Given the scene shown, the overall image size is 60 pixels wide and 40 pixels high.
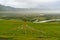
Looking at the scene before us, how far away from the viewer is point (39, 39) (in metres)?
17.5

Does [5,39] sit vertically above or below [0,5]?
below

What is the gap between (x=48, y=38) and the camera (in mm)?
17891

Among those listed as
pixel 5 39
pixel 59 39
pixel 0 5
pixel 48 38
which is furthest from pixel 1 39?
pixel 0 5

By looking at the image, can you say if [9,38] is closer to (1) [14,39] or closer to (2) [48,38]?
(1) [14,39]

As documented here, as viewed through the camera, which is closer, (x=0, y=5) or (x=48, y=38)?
(x=48, y=38)

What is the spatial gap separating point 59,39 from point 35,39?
9.33 ft

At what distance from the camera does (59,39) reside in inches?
674

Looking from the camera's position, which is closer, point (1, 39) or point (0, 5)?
point (1, 39)

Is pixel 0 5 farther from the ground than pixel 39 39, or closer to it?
farther from the ground

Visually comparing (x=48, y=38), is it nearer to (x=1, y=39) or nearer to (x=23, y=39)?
(x=23, y=39)

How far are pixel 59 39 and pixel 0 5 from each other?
80.3 meters

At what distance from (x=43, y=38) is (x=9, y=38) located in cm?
419

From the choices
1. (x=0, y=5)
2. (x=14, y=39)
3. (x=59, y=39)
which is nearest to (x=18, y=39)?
(x=14, y=39)

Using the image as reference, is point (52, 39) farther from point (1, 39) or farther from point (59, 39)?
point (1, 39)
